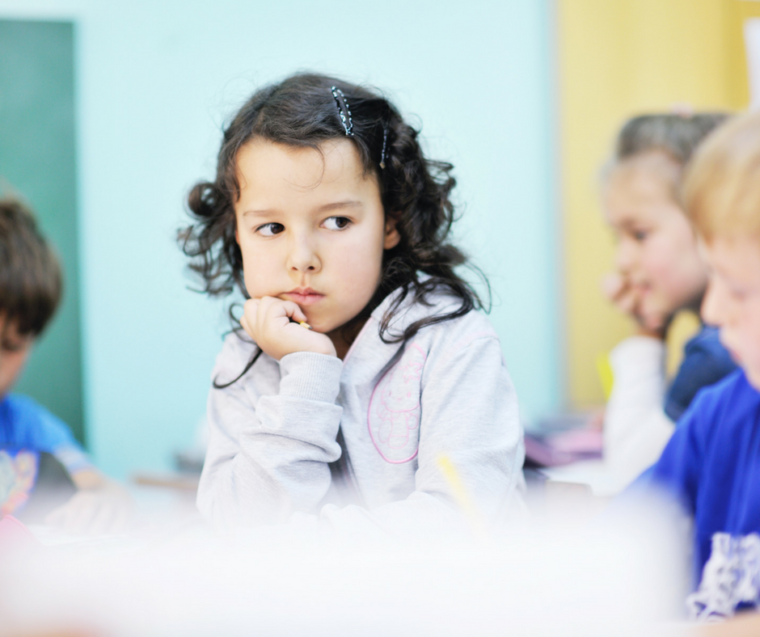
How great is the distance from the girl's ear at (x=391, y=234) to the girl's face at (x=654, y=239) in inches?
24.1

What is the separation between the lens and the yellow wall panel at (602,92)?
5.33 feet

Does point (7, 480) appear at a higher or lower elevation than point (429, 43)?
lower

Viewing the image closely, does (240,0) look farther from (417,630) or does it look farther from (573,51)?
(417,630)

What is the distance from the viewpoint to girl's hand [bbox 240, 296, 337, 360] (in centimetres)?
53

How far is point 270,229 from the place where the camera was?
0.52 m

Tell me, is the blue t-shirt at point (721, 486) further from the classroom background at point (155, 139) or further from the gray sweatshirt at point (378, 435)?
the classroom background at point (155, 139)

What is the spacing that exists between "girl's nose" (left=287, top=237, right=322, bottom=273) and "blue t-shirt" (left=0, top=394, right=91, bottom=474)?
1.98 feet

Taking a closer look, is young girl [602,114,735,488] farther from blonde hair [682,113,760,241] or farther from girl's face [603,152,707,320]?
blonde hair [682,113,760,241]

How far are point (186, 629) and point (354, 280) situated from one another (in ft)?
1.09

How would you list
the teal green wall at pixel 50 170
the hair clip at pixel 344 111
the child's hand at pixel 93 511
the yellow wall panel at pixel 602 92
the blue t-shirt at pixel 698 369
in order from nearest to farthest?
the hair clip at pixel 344 111 → the child's hand at pixel 93 511 → the blue t-shirt at pixel 698 369 → the teal green wall at pixel 50 170 → the yellow wall panel at pixel 602 92

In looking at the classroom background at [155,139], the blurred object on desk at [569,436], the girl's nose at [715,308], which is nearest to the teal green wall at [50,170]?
the classroom background at [155,139]

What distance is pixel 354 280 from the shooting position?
1.76 feet

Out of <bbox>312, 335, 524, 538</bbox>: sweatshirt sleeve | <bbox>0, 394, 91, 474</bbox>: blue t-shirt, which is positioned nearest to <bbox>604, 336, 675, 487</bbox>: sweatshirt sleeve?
<bbox>312, 335, 524, 538</bbox>: sweatshirt sleeve

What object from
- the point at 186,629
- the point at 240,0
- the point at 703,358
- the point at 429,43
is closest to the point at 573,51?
the point at 429,43
